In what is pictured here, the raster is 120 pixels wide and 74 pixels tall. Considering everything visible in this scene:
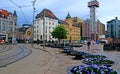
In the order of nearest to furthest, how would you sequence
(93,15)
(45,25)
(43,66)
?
(43,66)
(45,25)
(93,15)

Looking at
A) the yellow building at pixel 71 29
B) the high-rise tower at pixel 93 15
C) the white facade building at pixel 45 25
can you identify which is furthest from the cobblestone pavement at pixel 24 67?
the high-rise tower at pixel 93 15

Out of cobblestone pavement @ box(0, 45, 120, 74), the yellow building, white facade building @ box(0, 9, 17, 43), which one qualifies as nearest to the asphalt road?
cobblestone pavement @ box(0, 45, 120, 74)

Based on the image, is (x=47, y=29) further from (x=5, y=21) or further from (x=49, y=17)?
(x=5, y=21)

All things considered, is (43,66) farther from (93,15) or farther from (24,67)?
(93,15)

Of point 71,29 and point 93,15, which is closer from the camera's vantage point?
point 71,29

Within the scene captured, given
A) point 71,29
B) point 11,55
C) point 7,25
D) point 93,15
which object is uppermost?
point 93,15

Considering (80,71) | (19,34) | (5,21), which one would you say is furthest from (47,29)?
(80,71)

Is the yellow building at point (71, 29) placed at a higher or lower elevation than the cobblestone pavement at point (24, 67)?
higher

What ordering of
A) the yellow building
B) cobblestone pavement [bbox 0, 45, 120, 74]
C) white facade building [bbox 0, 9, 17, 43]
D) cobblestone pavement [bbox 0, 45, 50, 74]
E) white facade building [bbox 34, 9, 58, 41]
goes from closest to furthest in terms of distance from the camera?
cobblestone pavement [bbox 0, 45, 120, 74]
cobblestone pavement [bbox 0, 45, 50, 74]
white facade building [bbox 0, 9, 17, 43]
white facade building [bbox 34, 9, 58, 41]
the yellow building

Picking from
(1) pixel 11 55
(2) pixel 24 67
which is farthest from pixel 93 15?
(2) pixel 24 67

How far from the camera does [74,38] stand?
17700 cm

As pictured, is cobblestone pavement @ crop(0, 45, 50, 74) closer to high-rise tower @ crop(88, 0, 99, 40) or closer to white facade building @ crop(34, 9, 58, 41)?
white facade building @ crop(34, 9, 58, 41)

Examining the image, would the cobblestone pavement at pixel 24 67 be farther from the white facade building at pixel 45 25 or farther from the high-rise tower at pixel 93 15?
the high-rise tower at pixel 93 15

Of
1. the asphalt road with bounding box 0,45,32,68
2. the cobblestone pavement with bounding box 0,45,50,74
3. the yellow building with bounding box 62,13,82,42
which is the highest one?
the yellow building with bounding box 62,13,82,42
